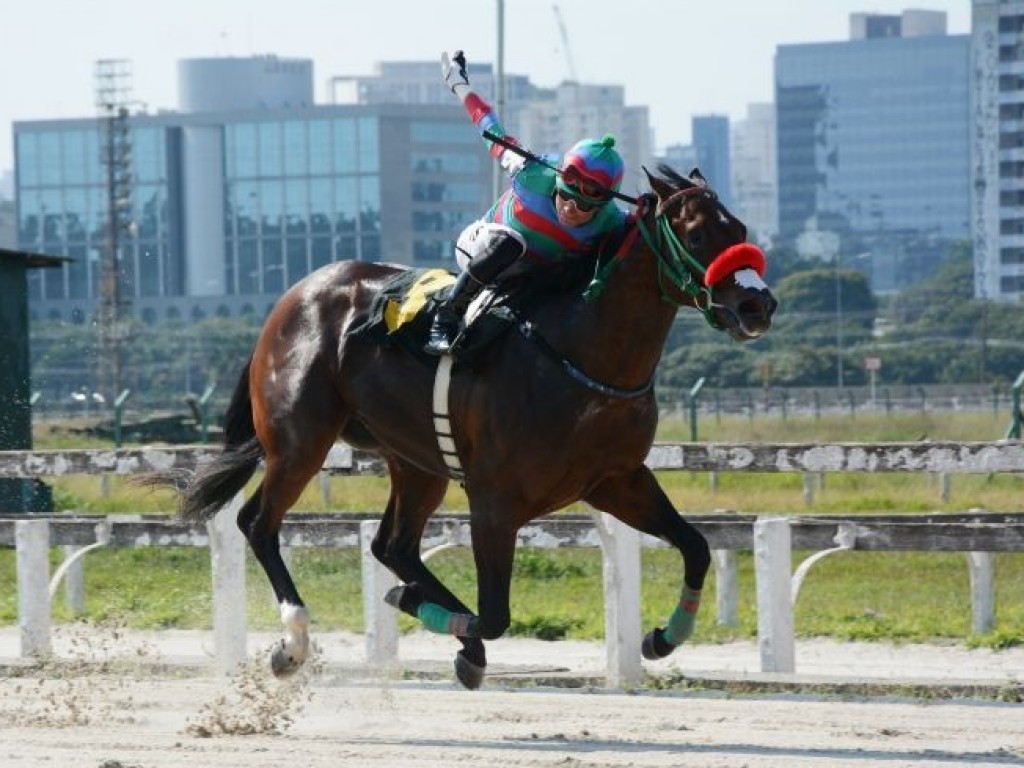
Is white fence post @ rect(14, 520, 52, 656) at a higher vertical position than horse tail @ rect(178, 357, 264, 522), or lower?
lower

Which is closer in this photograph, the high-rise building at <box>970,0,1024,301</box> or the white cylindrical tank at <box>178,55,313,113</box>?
the high-rise building at <box>970,0,1024,301</box>

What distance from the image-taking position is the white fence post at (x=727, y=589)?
41.7ft

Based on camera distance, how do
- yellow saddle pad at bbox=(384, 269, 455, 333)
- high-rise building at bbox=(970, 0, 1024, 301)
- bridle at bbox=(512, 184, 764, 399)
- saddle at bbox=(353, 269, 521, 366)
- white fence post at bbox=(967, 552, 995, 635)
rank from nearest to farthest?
bridle at bbox=(512, 184, 764, 399), saddle at bbox=(353, 269, 521, 366), yellow saddle pad at bbox=(384, 269, 455, 333), white fence post at bbox=(967, 552, 995, 635), high-rise building at bbox=(970, 0, 1024, 301)

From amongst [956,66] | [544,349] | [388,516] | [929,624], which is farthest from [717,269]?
[956,66]

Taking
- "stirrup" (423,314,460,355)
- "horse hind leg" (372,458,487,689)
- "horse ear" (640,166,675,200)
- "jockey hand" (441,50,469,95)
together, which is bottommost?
"horse hind leg" (372,458,487,689)

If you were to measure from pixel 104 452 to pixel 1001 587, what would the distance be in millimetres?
6058

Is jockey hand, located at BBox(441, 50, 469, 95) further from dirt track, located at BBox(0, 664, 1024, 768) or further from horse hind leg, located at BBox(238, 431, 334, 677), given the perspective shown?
dirt track, located at BBox(0, 664, 1024, 768)

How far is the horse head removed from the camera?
7.72 m

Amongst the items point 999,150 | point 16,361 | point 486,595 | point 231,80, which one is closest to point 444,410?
point 486,595

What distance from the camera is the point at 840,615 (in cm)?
1304

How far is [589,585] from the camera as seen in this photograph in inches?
589

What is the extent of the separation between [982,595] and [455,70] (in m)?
4.48

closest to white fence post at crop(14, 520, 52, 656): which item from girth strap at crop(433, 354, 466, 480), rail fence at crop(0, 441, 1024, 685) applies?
rail fence at crop(0, 441, 1024, 685)

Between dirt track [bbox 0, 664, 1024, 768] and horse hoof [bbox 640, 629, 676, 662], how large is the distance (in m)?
0.28
